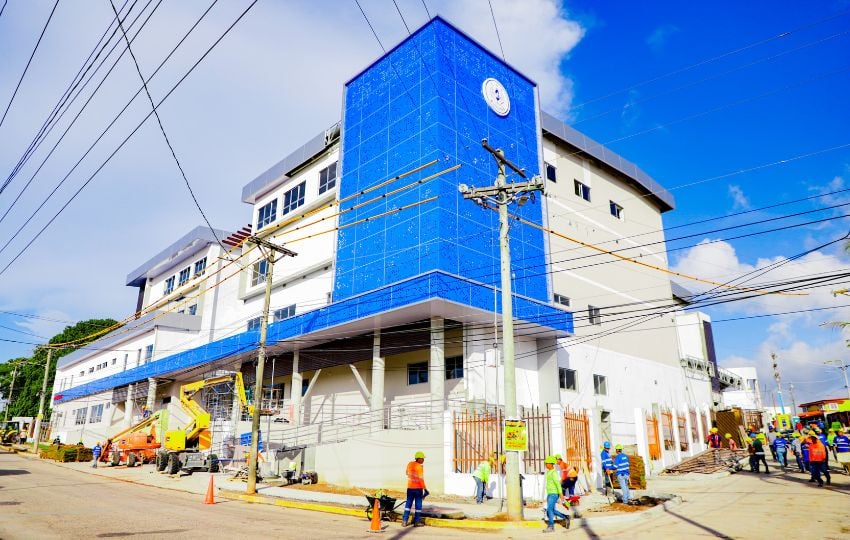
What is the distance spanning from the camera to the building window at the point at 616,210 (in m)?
41.8

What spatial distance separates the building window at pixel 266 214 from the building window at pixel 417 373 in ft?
58.4

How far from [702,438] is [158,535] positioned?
28749mm

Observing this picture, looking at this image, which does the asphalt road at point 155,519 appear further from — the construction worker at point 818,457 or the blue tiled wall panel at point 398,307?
the construction worker at point 818,457

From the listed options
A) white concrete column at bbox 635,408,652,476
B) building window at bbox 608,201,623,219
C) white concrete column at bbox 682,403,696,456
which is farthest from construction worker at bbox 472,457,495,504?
building window at bbox 608,201,623,219

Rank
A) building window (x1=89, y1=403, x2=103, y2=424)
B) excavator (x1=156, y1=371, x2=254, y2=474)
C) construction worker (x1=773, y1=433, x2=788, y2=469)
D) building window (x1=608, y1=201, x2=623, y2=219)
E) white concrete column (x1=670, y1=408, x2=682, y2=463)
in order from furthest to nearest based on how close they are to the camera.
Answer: building window (x1=89, y1=403, x2=103, y2=424), building window (x1=608, y1=201, x2=623, y2=219), excavator (x1=156, y1=371, x2=254, y2=474), white concrete column (x1=670, y1=408, x2=682, y2=463), construction worker (x1=773, y1=433, x2=788, y2=469)

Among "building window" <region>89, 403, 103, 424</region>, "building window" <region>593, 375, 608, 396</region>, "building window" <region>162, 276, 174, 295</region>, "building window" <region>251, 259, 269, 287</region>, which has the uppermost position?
"building window" <region>162, 276, 174, 295</region>

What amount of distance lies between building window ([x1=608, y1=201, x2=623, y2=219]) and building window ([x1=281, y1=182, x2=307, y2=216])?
876 inches

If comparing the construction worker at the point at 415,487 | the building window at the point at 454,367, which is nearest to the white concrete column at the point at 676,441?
the building window at the point at 454,367

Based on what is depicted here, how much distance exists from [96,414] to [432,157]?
4604 centimetres

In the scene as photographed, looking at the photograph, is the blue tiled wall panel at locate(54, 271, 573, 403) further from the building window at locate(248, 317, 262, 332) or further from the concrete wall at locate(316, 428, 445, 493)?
the concrete wall at locate(316, 428, 445, 493)

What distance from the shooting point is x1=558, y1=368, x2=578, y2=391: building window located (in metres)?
31.6

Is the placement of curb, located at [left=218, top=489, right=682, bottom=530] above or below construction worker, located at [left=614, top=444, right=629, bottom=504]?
below

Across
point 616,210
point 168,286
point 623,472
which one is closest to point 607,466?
point 623,472

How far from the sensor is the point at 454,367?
28594mm
